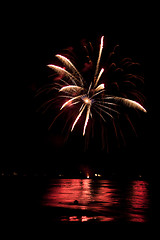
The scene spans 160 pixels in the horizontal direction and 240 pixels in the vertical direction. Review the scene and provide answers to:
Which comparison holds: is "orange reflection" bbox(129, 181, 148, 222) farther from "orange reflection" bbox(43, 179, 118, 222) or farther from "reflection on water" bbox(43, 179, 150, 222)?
"orange reflection" bbox(43, 179, 118, 222)

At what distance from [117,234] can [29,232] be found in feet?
9.39

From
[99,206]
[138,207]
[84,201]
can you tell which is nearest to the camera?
[138,207]

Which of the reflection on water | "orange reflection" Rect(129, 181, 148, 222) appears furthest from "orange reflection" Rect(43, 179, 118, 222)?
"orange reflection" Rect(129, 181, 148, 222)

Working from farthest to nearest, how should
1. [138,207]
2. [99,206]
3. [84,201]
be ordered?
[84,201] → [99,206] → [138,207]

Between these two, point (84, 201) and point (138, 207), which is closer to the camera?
point (138, 207)

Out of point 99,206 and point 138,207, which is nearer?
point 138,207

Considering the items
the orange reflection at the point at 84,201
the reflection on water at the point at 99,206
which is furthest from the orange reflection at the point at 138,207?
the orange reflection at the point at 84,201

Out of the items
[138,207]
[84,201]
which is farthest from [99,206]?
[84,201]

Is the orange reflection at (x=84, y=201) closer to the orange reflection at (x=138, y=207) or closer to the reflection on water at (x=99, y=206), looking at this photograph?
the reflection on water at (x=99, y=206)

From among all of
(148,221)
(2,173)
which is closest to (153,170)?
(2,173)

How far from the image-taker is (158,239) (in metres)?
9.11

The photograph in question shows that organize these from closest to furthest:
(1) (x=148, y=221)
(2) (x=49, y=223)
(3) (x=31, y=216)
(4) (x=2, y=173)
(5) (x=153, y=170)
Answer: (2) (x=49, y=223), (1) (x=148, y=221), (3) (x=31, y=216), (5) (x=153, y=170), (4) (x=2, y=173)

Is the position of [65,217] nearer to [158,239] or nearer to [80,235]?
[80,235]

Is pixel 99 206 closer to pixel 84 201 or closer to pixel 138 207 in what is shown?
pixel 138 207
